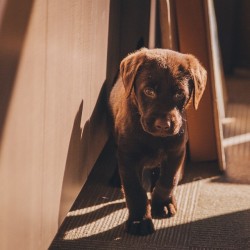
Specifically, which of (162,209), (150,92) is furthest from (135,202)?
(150,92)

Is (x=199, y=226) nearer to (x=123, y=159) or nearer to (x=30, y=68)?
(x=123, y=159)

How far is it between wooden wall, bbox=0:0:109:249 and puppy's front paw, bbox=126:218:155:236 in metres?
0.26

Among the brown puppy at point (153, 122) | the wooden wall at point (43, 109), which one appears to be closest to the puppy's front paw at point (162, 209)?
the brown puppy at point (153, 122)

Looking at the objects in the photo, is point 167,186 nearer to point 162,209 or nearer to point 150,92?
point 162,209

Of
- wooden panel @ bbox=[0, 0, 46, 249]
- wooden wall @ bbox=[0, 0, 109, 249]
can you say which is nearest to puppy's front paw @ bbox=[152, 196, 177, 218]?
wooden wall @ bbox=[0, 0, 109, 249]

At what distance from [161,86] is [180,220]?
604 mm

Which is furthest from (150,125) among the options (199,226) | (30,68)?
(30,68)

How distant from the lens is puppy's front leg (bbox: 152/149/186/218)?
2188mm

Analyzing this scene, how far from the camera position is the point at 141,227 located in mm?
2105

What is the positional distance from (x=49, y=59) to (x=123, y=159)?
71cm

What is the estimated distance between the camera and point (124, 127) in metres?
2.15

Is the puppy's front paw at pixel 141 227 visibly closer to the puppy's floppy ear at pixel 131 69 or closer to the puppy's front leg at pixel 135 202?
the puppy's front leg at pixel 135 202

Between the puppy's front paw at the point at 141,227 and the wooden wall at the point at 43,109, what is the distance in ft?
0.85

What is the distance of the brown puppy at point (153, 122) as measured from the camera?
1956 mm
